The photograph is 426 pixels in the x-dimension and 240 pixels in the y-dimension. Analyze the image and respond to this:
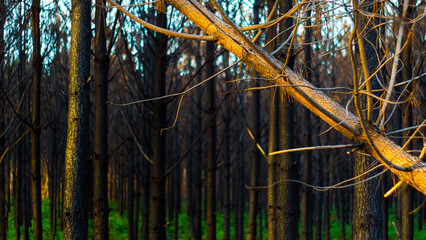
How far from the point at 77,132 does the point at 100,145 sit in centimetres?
109

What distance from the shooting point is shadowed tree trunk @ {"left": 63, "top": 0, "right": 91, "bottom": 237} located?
4422 mm

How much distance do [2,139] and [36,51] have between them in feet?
9.97

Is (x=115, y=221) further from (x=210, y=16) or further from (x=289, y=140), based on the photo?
(x=210, y=16)

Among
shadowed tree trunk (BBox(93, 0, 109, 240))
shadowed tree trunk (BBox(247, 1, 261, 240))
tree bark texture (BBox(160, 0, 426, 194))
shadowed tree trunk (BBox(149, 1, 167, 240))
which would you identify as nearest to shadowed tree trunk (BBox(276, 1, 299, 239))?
shadowed tree trunk (BBox(149, 1, 167, 240))

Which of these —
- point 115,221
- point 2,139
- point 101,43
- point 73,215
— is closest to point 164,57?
point 101,43

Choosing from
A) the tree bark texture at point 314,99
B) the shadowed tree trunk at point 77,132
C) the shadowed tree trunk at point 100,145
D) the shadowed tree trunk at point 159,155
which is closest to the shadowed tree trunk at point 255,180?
the shadowed tree trunk at point 159,155

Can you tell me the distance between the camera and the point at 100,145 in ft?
18.2

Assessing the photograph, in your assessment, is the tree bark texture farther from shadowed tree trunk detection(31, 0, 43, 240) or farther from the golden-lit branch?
shadowed tree trunk detection(31, 0, 43, 240)

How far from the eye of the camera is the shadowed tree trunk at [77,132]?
4.42m

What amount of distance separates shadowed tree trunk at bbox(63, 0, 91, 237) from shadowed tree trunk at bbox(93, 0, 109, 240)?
799mm

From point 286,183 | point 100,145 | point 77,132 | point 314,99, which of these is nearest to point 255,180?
point 286,183

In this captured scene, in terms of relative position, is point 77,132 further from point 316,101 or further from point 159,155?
point 316,101

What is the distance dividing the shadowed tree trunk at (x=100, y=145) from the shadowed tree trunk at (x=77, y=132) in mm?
799

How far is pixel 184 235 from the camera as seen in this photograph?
1942cm
